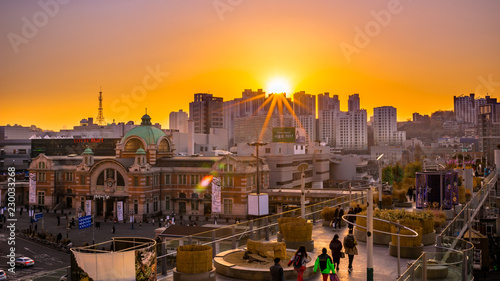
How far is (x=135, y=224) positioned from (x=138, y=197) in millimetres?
5137

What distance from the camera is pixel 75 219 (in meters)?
76.1

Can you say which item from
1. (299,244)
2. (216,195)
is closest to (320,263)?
(299,244)

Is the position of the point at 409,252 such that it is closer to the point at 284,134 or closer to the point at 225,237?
the point at 225,237

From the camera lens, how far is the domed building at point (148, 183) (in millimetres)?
75750

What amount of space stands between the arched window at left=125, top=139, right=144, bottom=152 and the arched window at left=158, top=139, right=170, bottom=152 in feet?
11.2

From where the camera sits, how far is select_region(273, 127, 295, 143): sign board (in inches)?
4092

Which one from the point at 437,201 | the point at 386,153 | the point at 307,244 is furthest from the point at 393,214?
the point at 386,153

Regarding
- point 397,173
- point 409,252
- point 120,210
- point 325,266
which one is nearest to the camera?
point 325,266

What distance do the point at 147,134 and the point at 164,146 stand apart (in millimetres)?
3854

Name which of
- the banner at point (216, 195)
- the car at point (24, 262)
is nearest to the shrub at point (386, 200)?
the car at point (24, 262)

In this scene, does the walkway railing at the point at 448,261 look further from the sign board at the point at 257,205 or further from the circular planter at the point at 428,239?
the sign board at the point at 257,205

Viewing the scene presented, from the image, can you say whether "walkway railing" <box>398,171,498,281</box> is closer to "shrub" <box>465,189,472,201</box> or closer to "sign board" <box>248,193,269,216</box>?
"sign board" <box>248,193,269,216</box>

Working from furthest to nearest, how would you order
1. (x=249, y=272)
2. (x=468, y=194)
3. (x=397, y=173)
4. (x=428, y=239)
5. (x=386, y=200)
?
(x=397, y=173) → (x=468, y=194) → (x=386, y=200) → (x=428, y=239) → (x=249, y=272)

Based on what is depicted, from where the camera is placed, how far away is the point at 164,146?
3497 inches
